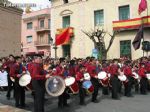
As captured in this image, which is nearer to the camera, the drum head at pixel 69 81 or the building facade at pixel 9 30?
the drum head at pixel 69 81

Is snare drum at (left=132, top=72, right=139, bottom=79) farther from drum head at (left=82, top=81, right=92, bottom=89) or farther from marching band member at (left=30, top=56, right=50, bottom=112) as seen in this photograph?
marching band member at (left=30, top=56, right=50, bottom=112)

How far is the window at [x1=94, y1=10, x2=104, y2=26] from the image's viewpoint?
113 ft

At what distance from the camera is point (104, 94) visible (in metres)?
15.9

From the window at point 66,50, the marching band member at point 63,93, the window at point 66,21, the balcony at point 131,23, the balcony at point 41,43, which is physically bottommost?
the marching band member at point 63,93

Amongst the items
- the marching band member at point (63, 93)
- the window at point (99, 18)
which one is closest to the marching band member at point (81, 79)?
the marching band member at point (63, 93)

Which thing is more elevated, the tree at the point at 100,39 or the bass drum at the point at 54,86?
the tree at the point at 100,39

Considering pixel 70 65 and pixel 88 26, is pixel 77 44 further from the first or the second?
pixel 70 65

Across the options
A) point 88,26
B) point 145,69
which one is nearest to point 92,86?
point 145,69

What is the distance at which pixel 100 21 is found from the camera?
34.7m

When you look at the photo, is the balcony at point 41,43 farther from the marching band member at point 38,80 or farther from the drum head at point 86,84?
the marching band member at point 38,80

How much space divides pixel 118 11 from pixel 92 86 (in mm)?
20882

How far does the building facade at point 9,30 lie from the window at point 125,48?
1044 centimetres

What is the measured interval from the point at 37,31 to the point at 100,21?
22682 mm

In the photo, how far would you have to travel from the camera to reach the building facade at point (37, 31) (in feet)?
178
